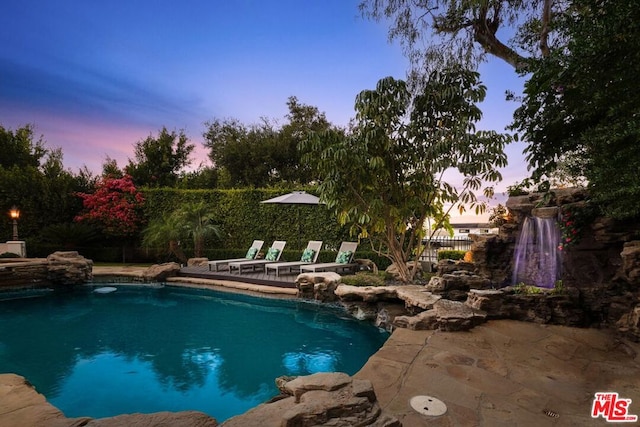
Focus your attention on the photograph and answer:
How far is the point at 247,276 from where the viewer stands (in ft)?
35.0

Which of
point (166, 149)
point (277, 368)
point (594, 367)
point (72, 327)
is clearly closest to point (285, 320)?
point (277, 368)

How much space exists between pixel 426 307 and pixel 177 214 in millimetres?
10965

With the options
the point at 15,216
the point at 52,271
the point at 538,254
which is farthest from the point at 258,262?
the point at 15,216

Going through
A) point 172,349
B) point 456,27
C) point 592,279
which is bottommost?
point 172,349

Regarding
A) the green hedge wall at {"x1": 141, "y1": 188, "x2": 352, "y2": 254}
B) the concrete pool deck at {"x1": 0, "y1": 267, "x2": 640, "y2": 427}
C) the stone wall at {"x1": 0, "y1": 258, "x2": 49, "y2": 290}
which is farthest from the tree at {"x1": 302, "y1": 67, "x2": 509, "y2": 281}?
the stone wall at {"x1": 0, "y1": 258, "x2": 49, "y2": 290}

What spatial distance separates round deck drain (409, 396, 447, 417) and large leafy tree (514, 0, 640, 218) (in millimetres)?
3009

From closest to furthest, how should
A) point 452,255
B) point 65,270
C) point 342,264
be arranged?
point 342,264
point 65,270
point 452,255

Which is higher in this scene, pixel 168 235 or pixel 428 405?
pixel 168 235

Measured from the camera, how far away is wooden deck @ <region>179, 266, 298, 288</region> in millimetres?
9742

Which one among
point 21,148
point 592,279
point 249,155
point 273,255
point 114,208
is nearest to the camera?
point 592,279

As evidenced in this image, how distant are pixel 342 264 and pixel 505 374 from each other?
6884 mm

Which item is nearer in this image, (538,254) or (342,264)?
(538,254)

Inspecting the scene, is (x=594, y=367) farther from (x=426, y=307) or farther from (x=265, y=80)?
(x=265, y=80)

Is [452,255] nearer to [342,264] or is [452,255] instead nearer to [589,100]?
[342,264]
